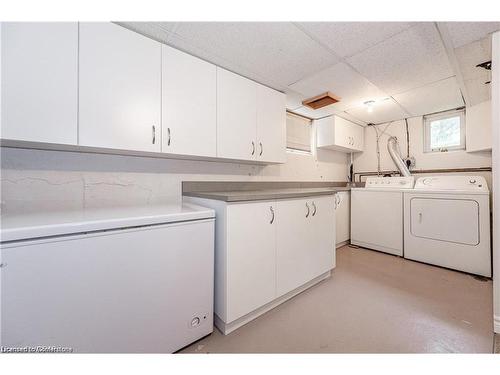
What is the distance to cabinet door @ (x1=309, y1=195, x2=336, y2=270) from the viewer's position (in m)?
1.87

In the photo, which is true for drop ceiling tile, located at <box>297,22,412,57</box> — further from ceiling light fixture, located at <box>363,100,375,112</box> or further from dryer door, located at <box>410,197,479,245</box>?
dryer door, located at <box>410,197,479,245</box>

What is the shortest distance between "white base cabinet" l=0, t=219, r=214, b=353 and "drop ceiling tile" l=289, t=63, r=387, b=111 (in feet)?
5.48

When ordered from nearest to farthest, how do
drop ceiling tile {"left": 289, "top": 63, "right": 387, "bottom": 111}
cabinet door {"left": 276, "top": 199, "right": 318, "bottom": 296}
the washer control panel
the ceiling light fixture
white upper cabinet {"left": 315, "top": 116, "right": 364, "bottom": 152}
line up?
cabinet door {"left": 276, "top": 199, "right": 318, "bottom": 296}
drop ceiling tile {"left": 289, "top": 63, "right": 387, "bottom": 111}
the ceiling light fixture
the washer control panel
white upper cabinet {"left": 315, "top": 116, "right": 364, "bottom": 152}

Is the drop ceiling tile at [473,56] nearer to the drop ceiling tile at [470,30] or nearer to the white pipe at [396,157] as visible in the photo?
the drop ceiling tile at [470,30]

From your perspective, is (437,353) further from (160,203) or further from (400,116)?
(400,116)

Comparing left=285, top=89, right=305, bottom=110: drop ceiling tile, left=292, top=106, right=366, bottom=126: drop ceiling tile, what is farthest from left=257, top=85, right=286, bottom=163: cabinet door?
left=292, top=106, right=366, bottom=126: drop ceiling tile

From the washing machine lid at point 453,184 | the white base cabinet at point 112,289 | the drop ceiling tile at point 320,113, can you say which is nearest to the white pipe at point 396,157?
the washing machine lid at point 453,184

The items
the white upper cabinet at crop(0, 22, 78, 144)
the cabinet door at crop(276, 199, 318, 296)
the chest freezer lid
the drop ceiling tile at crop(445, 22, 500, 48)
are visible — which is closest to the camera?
the chest freezer lid

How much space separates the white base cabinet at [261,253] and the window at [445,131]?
7.48ft

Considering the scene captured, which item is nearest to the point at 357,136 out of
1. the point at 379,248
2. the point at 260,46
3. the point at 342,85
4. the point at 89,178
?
the point at 342,85

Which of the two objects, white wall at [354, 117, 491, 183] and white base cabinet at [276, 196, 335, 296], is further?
white wall at [354, 117, 491, 183]

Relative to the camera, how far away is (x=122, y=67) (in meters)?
1.23

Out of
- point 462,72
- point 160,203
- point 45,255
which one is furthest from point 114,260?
point 462,72

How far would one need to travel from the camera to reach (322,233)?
1.96 meters
